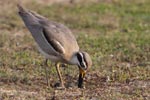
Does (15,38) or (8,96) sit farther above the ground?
(15,38)

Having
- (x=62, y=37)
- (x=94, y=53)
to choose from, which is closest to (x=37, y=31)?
(x=62, y=37)

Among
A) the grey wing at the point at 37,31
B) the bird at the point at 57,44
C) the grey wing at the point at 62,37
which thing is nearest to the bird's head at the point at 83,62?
the bird at the point at 57,44

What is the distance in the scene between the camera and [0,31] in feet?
43.2

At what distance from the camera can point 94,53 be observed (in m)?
11.5

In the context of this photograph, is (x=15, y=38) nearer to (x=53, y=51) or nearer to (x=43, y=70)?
Answer: (x=43, y=70)

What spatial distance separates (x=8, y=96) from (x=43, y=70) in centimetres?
161

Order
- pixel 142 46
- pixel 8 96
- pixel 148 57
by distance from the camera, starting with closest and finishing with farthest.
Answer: pixel 8 96 < pixel 148 57 < pixel 142 46

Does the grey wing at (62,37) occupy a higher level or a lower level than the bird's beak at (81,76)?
higher

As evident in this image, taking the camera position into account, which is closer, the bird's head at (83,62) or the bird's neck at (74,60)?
the bird's head at (83,62)

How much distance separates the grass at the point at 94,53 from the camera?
909cm

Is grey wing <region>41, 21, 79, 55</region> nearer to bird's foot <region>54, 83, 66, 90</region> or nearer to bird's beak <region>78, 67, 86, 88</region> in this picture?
bird's beak <region>78, 67, 86, 88</region>

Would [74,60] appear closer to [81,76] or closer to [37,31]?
[81,76]

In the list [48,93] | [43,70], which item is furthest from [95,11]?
[48,93]

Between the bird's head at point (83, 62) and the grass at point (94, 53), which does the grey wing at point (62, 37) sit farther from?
the grass at point (94, 53)
